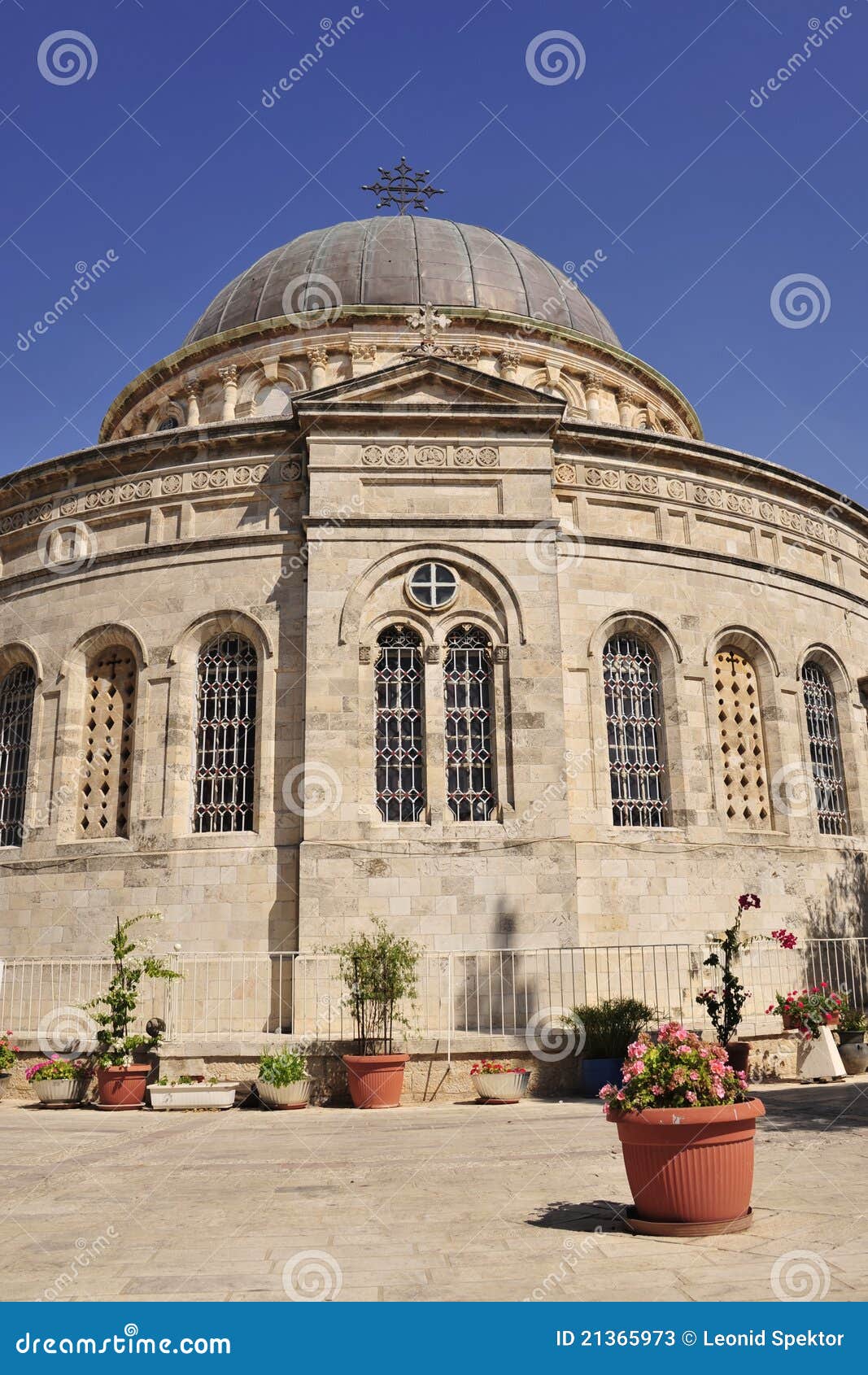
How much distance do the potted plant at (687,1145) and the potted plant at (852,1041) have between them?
860cm

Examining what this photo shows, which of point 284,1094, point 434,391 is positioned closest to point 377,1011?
point 284,1094

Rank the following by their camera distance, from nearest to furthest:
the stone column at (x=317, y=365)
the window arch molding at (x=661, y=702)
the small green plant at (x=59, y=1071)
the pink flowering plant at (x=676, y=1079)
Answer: the pink flowering plant at (x=676, y=1079)
the small green plant at (x=59, y=1071)
the window arch molding at (x=661, y=702)
the stone column at (x=317, y=365)

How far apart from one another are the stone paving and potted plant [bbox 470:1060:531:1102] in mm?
702

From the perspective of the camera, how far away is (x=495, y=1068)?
12398 millimetres

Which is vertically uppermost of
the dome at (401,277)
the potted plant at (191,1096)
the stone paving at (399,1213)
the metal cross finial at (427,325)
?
the dome at (401,277)

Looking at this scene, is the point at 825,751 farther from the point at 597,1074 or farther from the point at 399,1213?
the point at 399,1213

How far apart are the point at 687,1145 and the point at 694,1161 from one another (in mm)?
131

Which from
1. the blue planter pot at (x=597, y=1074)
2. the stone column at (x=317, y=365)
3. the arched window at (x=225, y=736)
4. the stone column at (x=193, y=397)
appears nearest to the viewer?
the blue planter pot at (x=597, y=1074)

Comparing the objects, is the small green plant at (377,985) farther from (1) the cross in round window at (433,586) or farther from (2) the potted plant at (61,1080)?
(1) the cross in round window at (433,586)

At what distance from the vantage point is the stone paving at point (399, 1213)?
5.37 m

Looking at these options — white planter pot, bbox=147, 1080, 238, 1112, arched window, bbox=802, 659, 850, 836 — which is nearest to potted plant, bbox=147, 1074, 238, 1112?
white planter pot, bbox=147, 1080, 238, 1112

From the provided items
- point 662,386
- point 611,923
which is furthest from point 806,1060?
point 662,386

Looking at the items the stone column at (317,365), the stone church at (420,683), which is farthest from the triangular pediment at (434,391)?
the stone column at (317,365)

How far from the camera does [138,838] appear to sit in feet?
52.6
